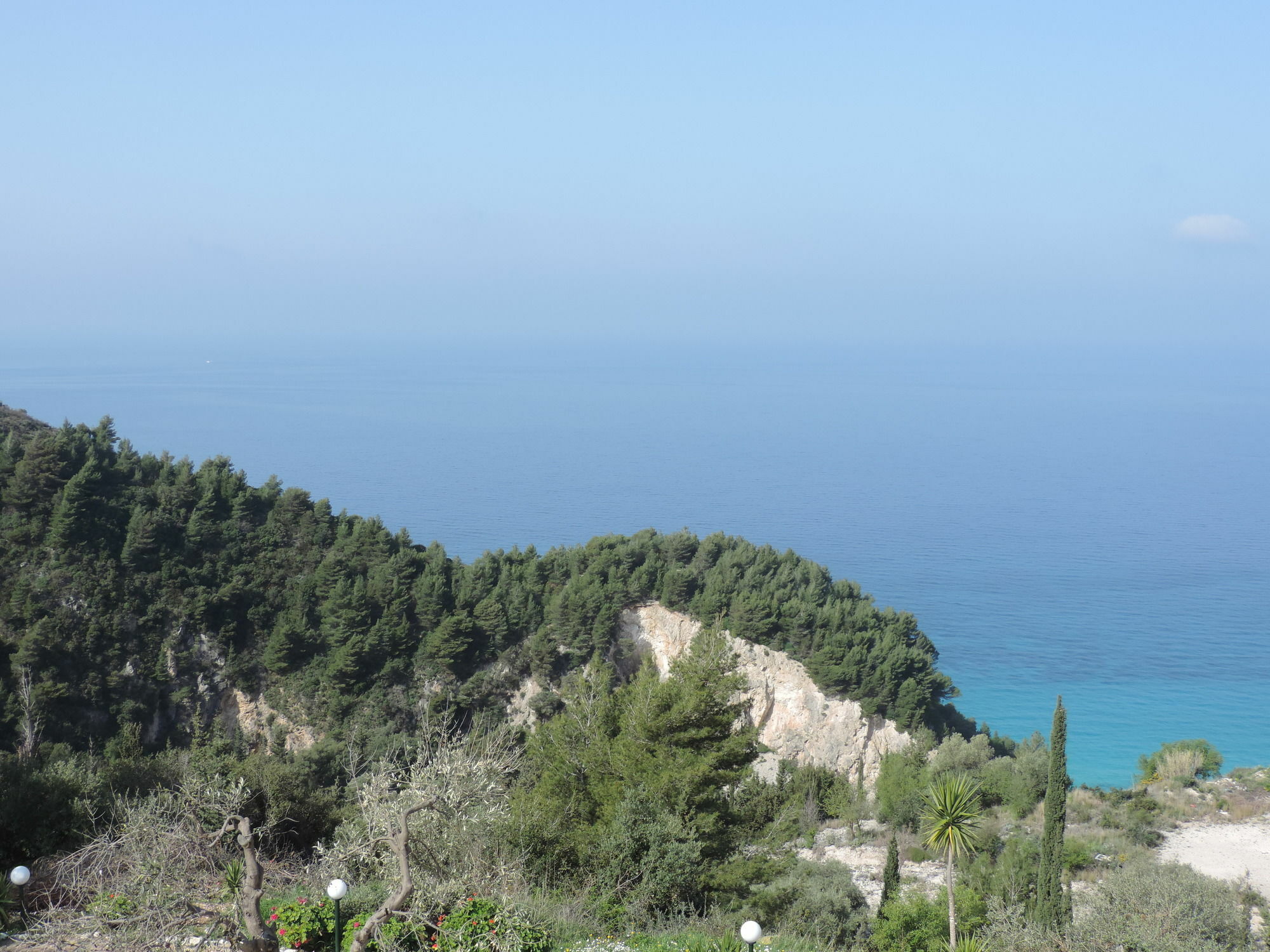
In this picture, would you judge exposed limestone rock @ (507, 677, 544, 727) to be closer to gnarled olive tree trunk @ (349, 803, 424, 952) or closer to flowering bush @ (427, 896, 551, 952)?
flowering bush @ (427, 896, 551, 952)

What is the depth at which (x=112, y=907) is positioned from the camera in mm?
7289

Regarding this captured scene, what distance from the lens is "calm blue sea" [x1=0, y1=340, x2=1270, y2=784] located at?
4534 centimetres

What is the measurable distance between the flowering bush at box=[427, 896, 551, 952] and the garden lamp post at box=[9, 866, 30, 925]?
3.35 m

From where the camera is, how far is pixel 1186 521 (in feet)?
242

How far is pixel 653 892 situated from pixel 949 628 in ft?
139

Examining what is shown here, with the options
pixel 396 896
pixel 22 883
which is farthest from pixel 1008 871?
pixel 22 883

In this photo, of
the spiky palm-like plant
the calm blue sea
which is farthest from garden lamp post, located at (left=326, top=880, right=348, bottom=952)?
the calm blue sea

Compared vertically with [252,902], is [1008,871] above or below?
below

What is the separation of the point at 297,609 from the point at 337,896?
18.5m

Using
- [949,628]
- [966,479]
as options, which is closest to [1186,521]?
[966,479]

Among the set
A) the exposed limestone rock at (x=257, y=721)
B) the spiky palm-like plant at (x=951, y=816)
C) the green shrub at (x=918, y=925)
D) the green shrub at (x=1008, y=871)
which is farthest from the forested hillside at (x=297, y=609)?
the green shrub at (x=918, y=925)

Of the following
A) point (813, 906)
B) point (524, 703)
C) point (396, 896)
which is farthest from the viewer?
point (524, 703)

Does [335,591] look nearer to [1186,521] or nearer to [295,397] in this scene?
[1186,521]

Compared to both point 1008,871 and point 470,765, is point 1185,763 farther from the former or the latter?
point 470,765
